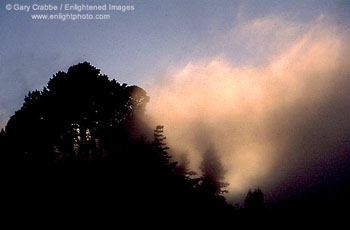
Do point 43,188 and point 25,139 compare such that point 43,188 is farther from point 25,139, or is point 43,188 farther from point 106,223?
point 25,139

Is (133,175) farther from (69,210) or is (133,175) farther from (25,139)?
(25,139)

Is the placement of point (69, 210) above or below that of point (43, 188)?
below

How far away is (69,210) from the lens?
Result: 1161 cm

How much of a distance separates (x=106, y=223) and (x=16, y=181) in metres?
6.69

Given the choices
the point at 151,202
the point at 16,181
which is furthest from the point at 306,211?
the point at 16,181

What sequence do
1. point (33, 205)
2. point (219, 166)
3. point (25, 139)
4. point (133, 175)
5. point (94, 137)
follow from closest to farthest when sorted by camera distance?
point (33, 205) < point (133, 175) < point (25, 139) < point (94, 137) < point (219, 166)

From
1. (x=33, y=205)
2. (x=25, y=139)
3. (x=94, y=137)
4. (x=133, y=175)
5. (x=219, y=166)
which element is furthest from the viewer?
(x=219, y=166)

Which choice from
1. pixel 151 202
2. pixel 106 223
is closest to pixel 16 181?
pixel 106 223

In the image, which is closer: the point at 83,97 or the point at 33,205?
the point at 33,205

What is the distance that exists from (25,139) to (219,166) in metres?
39.7

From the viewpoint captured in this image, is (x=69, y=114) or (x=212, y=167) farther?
(x=212, y=167)

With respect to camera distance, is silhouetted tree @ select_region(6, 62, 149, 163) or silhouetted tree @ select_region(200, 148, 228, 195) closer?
silhouetted tree @ select_region(6, 62, 149, 163)

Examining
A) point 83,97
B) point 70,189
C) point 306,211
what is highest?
point 83,97

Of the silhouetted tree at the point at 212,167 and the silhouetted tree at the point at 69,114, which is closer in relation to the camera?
the silhouetted tree at the point at 69,114
